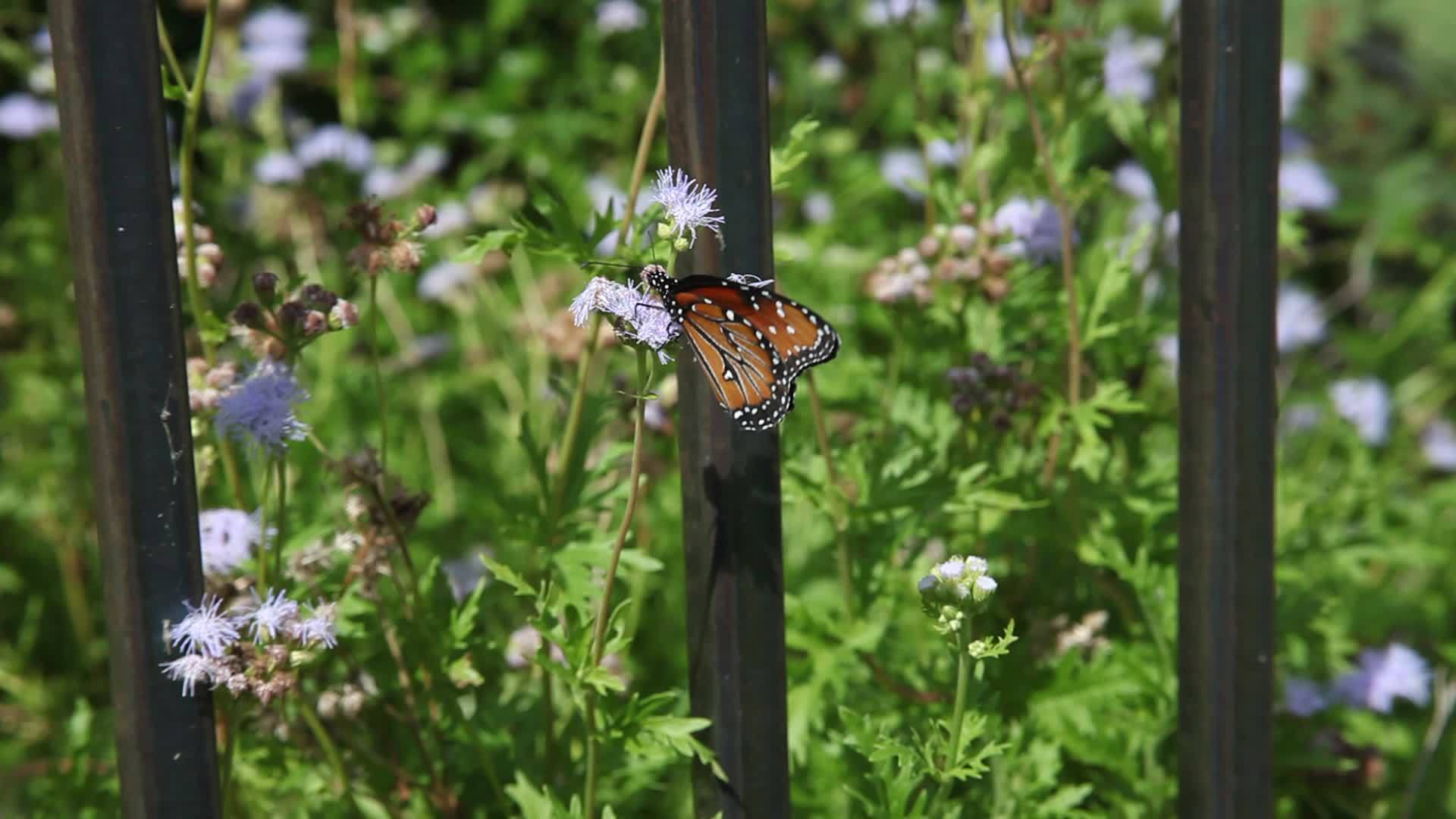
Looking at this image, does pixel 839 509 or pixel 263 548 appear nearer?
pixel 263 548

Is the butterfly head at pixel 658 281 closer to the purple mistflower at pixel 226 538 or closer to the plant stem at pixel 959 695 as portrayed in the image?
the plant stem at pixel 959 695

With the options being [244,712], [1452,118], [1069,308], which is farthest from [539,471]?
[1452,118]

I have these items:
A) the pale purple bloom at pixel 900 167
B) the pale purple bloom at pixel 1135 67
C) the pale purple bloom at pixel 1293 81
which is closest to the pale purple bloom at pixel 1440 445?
the pale purple bloom at pixel 1293 81

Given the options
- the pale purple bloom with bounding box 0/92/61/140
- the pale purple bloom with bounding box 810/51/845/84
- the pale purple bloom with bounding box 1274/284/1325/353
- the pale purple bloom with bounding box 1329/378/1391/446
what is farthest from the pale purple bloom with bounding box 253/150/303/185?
the pale purple bloom with bounding box 1329/378/1391/446

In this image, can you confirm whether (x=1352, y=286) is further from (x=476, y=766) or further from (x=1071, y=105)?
(x=476, y=766)

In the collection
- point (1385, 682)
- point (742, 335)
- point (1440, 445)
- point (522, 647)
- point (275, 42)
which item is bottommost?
point (1385, 682)

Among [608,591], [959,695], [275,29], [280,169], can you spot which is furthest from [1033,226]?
[275,29]

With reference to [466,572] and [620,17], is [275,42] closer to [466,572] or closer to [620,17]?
[620,17]
